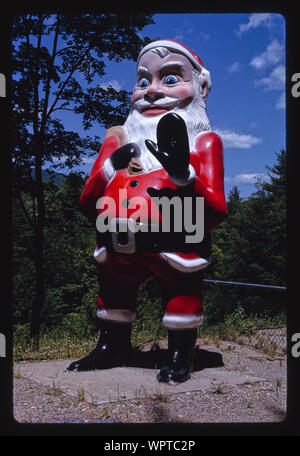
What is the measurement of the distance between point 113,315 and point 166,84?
1.95 meters

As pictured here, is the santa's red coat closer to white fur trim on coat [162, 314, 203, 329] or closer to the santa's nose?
white fur trim on coat [162, 314, 203, 329]

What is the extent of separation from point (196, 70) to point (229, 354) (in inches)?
114

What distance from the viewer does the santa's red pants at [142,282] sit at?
11.2ft

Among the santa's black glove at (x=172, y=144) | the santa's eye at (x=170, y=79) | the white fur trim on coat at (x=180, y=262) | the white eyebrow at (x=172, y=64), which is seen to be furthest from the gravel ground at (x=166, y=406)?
the white eyebrow at (x=172, y=64)

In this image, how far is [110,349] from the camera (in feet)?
12.5

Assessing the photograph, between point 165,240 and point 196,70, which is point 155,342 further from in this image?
point 196,70

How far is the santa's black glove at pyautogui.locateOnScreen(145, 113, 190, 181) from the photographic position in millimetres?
2951

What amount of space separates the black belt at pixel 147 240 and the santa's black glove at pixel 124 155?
0.52 m

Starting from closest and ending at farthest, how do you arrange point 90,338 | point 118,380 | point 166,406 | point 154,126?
point 166,406 < point 118,380 < point 154,126 < point 90,338

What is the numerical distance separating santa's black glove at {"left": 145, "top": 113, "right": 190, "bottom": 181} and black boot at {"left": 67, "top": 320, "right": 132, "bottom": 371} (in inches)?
58.8

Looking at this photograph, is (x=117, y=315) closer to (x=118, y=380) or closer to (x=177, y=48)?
(x=118, y=380)

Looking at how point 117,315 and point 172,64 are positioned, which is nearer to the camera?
point 172,64

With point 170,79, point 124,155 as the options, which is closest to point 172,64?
point 170,79

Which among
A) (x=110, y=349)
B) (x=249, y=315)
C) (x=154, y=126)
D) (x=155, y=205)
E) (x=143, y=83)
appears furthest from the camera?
(x=249, y=315)
